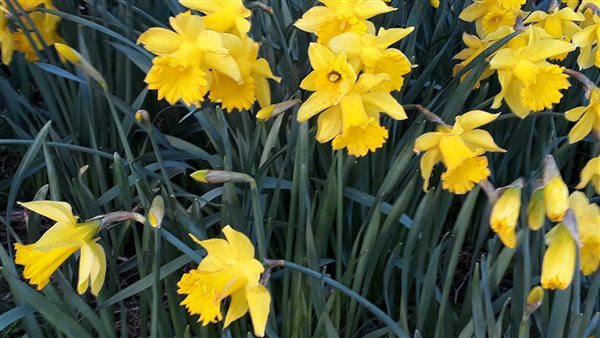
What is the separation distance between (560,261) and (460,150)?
37cm

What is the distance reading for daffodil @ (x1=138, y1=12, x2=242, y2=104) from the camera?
1.47 m

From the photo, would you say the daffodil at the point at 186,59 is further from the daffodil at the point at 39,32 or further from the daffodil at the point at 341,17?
the daffodil at the point at 39,32

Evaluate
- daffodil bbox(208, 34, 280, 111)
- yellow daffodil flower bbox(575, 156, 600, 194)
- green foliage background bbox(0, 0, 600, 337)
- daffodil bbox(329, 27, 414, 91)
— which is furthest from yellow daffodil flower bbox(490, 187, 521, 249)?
daffodil bbox(208, 34, 280, 111)

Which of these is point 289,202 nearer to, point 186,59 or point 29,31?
point 186,59

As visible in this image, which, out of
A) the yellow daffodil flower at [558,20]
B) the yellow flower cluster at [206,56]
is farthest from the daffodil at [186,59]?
the yellow daffodil flower at [558,20]

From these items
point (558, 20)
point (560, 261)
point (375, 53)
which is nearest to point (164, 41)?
point (375, 53)

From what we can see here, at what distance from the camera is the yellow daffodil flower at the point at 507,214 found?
122 centimetres

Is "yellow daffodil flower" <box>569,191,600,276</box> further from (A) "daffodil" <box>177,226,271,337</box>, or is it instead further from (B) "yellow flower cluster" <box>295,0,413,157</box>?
(A) "daffodil" <box>177,226,271,337</box>

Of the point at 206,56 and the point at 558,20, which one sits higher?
the point at 206,56

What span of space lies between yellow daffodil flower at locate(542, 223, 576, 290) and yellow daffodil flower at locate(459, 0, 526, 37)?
948mm

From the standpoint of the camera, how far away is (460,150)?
146 centimetres

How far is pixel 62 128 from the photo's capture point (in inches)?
88.0

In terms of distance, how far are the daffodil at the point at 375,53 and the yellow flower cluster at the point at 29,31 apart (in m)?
1.01

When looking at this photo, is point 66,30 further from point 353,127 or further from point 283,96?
point 353,127
